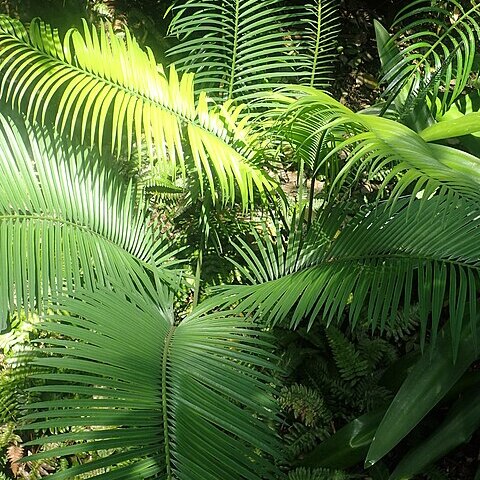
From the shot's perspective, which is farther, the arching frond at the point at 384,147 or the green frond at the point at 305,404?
the green frond at the point at 305,404

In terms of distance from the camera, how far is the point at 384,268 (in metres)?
1.62

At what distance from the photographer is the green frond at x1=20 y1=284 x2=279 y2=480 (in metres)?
1.20

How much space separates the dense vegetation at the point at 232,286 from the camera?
1389mm

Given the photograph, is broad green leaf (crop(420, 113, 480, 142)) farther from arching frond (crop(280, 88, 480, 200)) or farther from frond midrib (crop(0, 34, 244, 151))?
frond midrib (crop(0, 34, 244, 151))

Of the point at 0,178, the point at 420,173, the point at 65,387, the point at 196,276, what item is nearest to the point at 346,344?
the point at 196,276

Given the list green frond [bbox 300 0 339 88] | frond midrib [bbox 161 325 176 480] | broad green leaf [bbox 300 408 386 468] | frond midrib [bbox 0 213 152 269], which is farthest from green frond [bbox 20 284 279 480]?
green frond [bbox 300 0 339 88]

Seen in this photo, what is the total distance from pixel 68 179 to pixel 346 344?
988mm

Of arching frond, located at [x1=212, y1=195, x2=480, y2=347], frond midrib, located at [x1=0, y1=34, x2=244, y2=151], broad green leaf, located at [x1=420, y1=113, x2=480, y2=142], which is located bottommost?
arching frond, located at [x1=212, y1=195, x2=480, y2=347]

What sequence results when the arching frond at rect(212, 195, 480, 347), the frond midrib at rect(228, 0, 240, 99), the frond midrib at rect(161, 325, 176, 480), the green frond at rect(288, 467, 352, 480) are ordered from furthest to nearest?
the frond midrib at rect(228, 0, 240, 99)
the green frond at rect(288, 467, 352, 480)
the arching frond at rect(212, 195, 480, 347)
the frond midrib at rect(161, 325, 176, 480)

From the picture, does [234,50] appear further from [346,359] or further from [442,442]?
[442,442]

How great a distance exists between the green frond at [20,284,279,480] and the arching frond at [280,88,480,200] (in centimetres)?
53

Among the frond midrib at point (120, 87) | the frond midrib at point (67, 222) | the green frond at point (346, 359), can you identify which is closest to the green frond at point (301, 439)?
the green frond at point (346, 359)

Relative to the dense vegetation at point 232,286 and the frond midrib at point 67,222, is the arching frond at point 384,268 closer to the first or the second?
the dense vegetation at point 232,286

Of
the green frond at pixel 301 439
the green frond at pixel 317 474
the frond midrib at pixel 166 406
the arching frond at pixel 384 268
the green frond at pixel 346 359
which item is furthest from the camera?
the green frond at pixel 346 359
